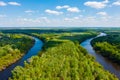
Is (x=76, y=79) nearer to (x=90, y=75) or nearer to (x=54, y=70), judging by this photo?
(x=90, y=75)

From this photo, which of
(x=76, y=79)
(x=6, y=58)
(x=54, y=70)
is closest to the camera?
(x=76, y=79)

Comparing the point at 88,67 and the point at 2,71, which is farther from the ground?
the point at 88,67

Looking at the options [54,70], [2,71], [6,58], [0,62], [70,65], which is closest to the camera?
[54,70]

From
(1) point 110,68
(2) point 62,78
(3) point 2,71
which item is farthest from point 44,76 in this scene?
(1) point 110,68

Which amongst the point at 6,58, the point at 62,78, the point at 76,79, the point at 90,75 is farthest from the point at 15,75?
the point at 6,58

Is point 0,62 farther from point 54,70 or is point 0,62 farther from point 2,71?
point 54,70

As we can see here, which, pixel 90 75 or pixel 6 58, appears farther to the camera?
pixel 6 58

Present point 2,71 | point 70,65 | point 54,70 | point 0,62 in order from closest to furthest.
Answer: point 54,70, point 70,65, point 2,71, point 0,62

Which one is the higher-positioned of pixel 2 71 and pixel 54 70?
pixel 54 70

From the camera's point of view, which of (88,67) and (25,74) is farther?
(88,67)
